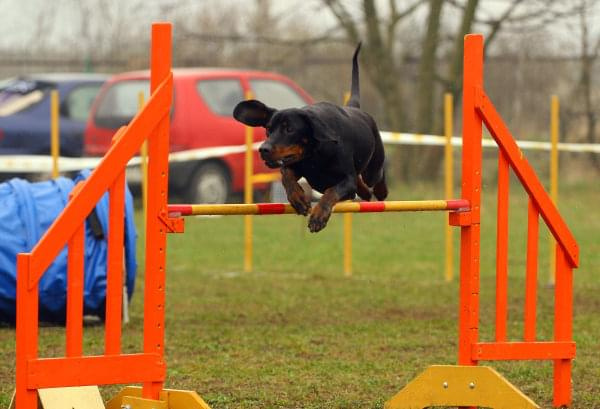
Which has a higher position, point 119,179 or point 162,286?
point 119,179

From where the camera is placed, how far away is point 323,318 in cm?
727

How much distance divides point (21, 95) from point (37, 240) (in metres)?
6.86

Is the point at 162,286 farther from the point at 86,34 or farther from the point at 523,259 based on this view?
the point at 86,34

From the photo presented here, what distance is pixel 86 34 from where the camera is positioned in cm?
2088

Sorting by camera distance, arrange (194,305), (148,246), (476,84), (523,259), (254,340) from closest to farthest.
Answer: (148,246) < (476,84) < (254,340) < (194,305) < (523,259)

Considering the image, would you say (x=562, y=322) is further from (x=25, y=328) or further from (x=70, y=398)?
(x=25, y=328)

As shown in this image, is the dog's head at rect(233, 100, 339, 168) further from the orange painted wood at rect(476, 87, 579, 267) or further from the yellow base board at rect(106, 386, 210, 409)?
the yellow base board at rect(106, 386, 210, 409)

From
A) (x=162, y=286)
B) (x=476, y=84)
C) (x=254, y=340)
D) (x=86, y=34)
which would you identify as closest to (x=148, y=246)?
(x=162, y=286)

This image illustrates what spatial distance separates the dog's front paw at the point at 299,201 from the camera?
423 centimetres

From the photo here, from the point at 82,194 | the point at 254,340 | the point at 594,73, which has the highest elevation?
the point at 594,73

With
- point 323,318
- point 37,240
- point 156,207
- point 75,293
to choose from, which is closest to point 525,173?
point 156,207

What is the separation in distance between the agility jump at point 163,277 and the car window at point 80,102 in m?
9.26

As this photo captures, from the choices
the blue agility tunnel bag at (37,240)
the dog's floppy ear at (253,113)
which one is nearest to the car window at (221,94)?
the blue agility tunnel bag at (37,240)

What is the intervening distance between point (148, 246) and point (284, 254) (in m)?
6.29
